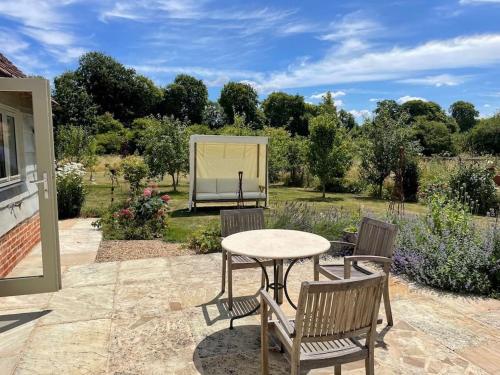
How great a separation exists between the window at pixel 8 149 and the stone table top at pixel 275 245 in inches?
128

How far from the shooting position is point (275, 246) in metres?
3.06

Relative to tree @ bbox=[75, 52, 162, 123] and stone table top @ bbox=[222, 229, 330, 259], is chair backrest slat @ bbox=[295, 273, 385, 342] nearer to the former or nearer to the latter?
stone table top @ bbox=[222, 229, 330, 259]

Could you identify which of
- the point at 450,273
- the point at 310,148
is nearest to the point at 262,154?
the point at 310,148

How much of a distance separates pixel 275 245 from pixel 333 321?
3.97ft

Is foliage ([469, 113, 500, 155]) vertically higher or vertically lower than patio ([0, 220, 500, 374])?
higher

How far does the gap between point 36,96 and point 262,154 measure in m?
8.20

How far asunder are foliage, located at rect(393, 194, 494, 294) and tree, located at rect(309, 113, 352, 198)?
8200 mm

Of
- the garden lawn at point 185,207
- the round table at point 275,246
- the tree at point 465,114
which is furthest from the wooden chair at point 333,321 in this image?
the tree at point 465,114

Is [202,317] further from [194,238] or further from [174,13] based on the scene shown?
[174,13]

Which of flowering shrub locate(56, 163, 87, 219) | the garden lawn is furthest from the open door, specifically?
flowering shrub locate(56, 163, 87, 219)

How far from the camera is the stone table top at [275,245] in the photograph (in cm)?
283

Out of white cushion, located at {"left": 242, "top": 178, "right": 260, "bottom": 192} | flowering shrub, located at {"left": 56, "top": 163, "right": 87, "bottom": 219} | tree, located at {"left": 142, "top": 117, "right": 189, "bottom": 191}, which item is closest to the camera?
flowering shrub, located at {"left": 56, "top": 163, "right": 87, "bottom": 219}

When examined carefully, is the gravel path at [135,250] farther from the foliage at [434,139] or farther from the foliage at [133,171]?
the foliage at [434,139]

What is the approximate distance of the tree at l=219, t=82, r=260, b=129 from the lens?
4359 cm
